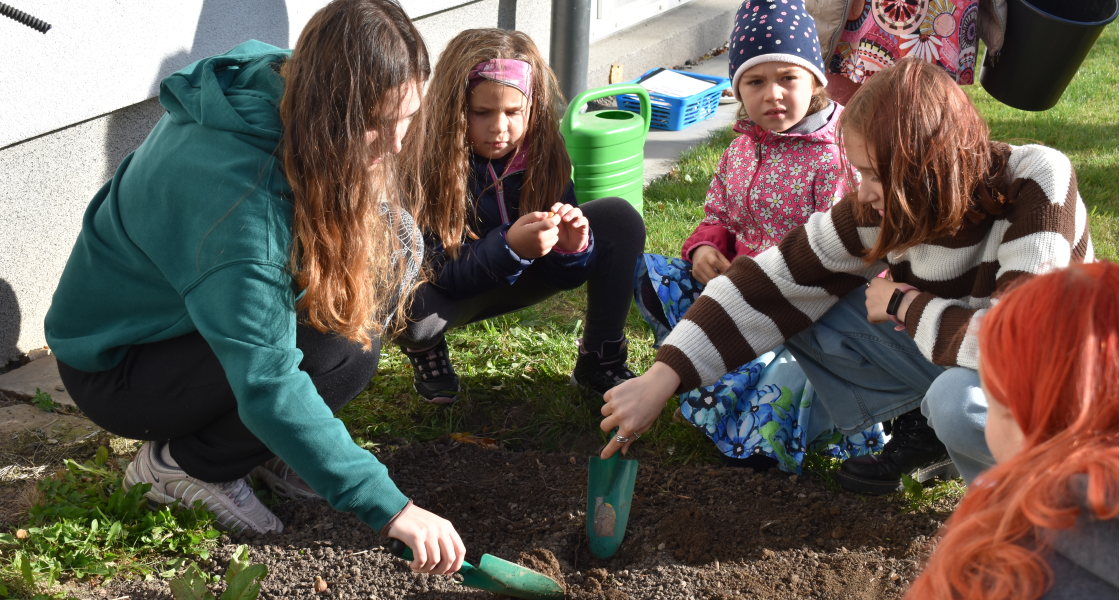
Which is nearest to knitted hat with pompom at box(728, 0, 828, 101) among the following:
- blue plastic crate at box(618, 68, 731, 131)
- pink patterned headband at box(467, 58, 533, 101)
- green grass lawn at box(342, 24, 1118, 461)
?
pink patterned headband at box(467, 58, 533, 101)

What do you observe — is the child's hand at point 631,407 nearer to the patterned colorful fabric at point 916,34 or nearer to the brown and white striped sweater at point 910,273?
the brown and white striped sweater at point 910,273

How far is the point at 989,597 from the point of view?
91 centimetres

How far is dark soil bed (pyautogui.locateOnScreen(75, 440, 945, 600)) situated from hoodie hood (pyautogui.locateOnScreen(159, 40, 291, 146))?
0.91 meters

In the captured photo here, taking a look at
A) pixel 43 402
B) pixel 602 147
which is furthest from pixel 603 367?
pixel 43 402

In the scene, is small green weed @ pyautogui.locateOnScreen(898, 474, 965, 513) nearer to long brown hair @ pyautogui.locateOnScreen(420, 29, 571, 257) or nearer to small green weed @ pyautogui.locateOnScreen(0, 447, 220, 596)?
long brown hair @ pyautogui.locateOnScreen(420, 29, 571, 257)

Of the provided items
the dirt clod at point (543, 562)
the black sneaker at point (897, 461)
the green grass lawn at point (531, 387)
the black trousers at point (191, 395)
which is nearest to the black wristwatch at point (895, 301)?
the black sneaker at point (897, 461)

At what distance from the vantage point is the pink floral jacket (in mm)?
2375

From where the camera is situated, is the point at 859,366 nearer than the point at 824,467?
Yes

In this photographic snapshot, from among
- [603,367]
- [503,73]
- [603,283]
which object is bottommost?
[603,367]

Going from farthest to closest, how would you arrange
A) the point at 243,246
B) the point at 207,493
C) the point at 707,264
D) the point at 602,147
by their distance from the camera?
the point at 602,147 < the point at 707,264 < the point at 207,493 < the point at 243,246

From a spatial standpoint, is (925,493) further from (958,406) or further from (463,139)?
(463,139)

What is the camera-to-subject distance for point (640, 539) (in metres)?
1.96

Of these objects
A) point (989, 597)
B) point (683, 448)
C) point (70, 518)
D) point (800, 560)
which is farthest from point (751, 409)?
point (70, 518)

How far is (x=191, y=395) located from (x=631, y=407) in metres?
0.91
